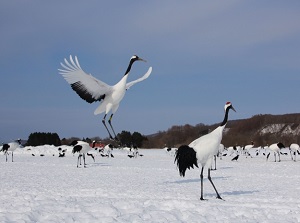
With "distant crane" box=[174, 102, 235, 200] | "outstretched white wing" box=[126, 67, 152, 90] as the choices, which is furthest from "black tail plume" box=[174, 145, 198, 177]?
"outstretched white wing" box=[126, 67, 152, 90]

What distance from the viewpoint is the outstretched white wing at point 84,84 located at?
29.1 ft

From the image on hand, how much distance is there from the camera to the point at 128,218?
6.37 meters

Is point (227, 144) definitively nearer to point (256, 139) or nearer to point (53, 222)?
point (256, 139)

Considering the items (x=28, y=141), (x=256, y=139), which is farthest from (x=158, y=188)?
(x=256, y=139)

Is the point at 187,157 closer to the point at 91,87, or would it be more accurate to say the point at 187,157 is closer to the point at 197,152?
the point at 197,152

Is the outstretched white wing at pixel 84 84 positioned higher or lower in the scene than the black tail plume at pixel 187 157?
higher

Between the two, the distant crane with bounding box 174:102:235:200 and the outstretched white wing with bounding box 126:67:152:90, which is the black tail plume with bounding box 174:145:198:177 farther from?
the outstretched white wing with bounding box 126:67:152:90

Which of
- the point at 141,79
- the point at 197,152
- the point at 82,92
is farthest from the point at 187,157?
the point at 82,92

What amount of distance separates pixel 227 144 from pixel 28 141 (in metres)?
29.6

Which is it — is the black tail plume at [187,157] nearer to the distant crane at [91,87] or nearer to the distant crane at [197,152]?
the distant crane at [197,152]

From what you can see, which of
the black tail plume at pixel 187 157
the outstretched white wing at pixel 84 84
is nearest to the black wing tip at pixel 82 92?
the outstretched white wing at pixel 84 84

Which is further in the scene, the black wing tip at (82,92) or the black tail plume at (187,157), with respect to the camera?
the black tail plume at (187,157)

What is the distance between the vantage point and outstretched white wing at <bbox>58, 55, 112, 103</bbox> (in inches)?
349

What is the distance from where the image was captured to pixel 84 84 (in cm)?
903
